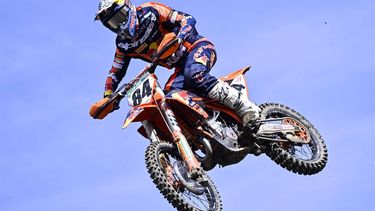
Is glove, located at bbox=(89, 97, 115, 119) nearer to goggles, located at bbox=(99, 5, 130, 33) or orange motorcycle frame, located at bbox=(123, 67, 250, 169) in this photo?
orange motorcycle frame, located at bbox=(123, 67, 250, 169)

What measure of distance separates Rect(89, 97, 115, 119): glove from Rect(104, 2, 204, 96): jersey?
80 centimetres

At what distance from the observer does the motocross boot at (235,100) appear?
16.3 m

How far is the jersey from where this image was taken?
16.9 metres

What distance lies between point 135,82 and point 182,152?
1465 millimetres

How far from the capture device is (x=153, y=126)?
53.1 ft

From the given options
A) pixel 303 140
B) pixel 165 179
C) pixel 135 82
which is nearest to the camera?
pixel 165 179

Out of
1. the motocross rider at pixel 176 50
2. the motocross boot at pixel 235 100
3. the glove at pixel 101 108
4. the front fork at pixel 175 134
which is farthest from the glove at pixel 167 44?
the glove at pixel 101 108

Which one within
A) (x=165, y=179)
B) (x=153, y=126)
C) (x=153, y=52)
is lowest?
(x=165, y=179)

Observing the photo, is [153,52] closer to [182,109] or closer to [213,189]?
[182,109]

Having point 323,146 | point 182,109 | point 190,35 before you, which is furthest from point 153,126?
point 323,146

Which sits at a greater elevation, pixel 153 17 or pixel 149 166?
pixel 153 17

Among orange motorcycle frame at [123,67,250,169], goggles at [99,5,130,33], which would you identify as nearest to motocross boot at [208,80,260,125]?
orange motorcycle frame at [123,67,250,169]

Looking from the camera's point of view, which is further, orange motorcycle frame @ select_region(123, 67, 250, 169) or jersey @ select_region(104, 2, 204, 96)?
jersey @ select_region(104, 2, 204, 96)

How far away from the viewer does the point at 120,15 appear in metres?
16.8
